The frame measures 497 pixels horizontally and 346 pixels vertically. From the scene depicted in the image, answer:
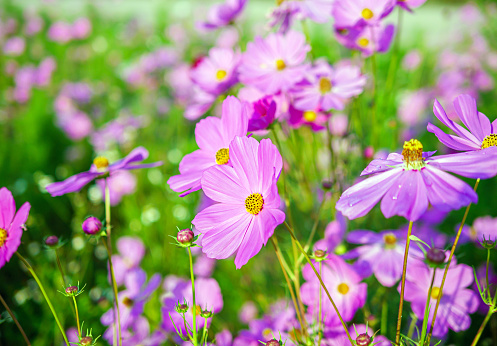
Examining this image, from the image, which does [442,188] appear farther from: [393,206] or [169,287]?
[169,287]

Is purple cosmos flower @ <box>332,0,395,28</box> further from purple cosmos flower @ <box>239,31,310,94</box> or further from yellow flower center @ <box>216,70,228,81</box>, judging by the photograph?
yellow flower center @ <box>216,70,228,81</box>

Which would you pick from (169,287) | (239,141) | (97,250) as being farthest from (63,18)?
(239,141)

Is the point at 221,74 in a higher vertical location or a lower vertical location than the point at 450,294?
higher

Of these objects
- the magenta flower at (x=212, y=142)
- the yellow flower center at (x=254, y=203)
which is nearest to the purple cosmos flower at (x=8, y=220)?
the magenta flower at (x=212, y=142)

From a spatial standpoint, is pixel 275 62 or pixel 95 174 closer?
pixel 95 174

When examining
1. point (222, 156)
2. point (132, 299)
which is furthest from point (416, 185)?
point (132, 299)

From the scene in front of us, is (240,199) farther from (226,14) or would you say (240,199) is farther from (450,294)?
(226,14)
